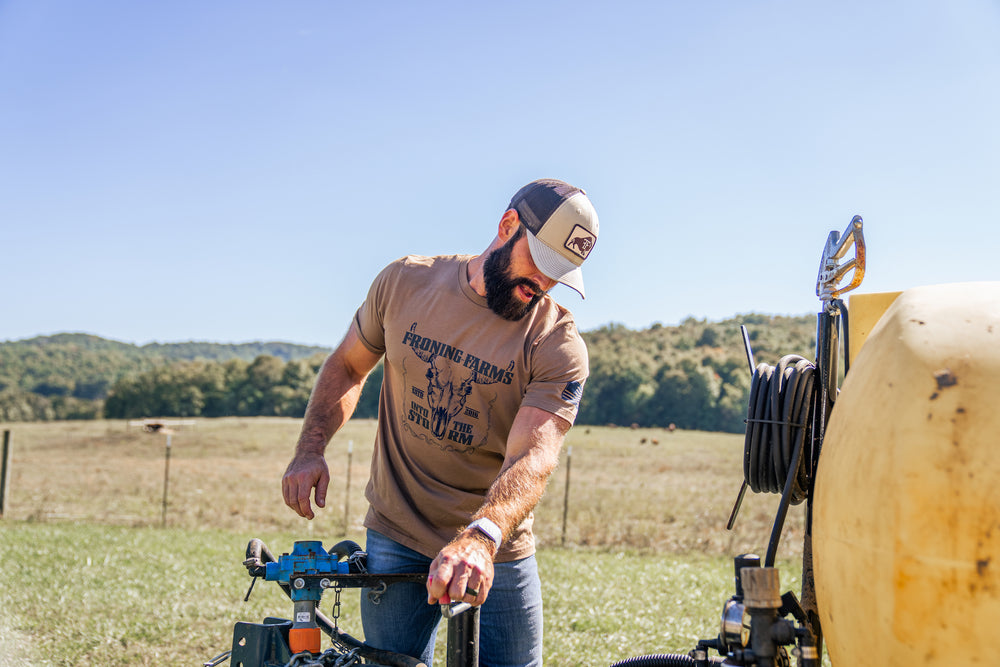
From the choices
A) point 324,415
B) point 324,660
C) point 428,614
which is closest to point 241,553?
point 324,415

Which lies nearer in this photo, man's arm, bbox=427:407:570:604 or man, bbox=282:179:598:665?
man's arm, bbox=427:407:570:604

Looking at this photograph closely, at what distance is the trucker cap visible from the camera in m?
2.55

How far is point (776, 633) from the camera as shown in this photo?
5.33 ft

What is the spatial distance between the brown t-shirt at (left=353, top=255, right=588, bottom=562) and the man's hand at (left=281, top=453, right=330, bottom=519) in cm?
21

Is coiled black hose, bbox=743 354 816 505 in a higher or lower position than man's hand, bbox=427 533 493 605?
higher

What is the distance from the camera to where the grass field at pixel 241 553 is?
18.8 ft

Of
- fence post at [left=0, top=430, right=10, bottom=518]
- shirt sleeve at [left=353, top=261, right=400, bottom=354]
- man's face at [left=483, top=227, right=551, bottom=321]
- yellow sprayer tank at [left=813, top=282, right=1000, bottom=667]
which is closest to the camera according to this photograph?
yellow sprayer tank at [left=813, top=282, right=1000, bottom=667]

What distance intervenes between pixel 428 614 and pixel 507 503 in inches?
26.5

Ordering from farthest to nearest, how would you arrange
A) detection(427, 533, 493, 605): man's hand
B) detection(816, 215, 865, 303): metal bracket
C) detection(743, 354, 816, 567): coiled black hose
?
detection(743, 354, 816, 567): coiled black hose → detection(816, 215, 865, 303): metal bracket → detection(427, 533, 493, 605): man's hand

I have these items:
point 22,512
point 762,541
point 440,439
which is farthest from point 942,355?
point 22,512

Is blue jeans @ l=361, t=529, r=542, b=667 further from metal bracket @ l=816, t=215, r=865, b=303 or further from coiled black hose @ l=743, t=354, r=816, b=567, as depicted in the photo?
metal bracket @ l=816, t=215, r=865, b=303

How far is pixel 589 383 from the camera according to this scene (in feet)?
120

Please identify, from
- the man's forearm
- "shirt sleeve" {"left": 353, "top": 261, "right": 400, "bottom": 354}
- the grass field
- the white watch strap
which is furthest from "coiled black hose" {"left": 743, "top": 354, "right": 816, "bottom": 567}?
the grass field

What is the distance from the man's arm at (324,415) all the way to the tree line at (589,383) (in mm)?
22293
